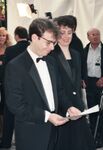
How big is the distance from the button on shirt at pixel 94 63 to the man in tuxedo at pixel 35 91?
10.4ft

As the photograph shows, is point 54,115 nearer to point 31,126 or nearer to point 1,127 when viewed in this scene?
point 31,126

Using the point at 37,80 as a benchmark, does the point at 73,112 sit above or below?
below

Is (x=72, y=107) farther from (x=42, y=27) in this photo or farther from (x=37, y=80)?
(x=42, y=27)

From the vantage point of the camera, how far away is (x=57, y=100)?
117 inches

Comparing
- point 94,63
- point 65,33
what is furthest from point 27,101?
point 94,63

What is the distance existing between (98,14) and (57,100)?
3.99m

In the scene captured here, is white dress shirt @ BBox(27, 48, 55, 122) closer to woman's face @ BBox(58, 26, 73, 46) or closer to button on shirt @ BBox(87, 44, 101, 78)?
woman's face @ BBox(58, 26, 73, 46)

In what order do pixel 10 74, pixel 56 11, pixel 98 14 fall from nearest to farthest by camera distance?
pixel 10 74 → pixel 98 14 → pixel 56 11

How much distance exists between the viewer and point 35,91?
2.83 m

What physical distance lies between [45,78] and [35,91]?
134 mm

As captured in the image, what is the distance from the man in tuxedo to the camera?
279cm

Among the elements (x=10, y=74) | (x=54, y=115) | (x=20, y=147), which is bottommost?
(x=20, y=147)

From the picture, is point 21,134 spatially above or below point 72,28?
below

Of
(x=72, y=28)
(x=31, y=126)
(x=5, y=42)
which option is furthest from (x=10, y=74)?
(x=5, y=42)
